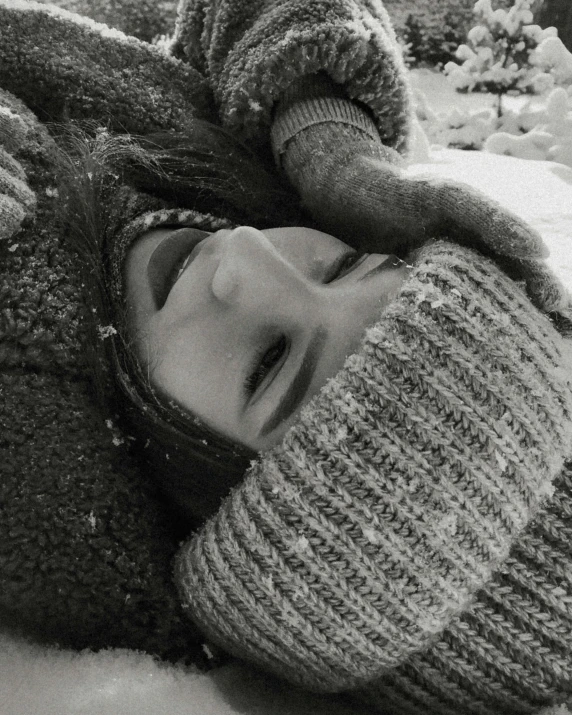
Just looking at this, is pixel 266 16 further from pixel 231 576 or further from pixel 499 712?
pixel 499 712

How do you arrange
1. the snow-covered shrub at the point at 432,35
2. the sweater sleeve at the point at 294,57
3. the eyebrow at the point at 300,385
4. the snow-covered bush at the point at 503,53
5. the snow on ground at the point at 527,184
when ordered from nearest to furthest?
the eyebrow at the point at 300,385 → the sweater sleeve at the point at 294,57 → the snow on ground at the point at 527,184 → the snow-covered bush at the point at 503,53 → the snow-covered shrub at the point at 432,35

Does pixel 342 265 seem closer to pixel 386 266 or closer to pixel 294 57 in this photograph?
pixel 386 266

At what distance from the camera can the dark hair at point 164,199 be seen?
0.85 m

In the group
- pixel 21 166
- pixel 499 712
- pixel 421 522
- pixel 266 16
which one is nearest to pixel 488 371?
pixel 421 522

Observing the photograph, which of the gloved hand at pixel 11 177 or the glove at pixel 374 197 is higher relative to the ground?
the glove at pixel 374 197

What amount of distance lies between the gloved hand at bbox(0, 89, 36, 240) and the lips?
187 mm

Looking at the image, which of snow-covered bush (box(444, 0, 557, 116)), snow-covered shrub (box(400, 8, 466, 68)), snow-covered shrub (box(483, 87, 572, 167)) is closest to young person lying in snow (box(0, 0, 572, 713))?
snow-covered shrub (box(483, 87, 572, 167))

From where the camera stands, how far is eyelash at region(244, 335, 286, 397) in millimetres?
805

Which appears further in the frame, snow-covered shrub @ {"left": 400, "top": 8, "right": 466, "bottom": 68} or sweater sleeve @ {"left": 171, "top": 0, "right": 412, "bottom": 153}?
snow-covered shrub @ {"left": 400, "top": 8, "right": 466, "bottom": 68}

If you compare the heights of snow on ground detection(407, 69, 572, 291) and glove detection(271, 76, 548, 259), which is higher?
glove detection(271, 76, 548, 259)

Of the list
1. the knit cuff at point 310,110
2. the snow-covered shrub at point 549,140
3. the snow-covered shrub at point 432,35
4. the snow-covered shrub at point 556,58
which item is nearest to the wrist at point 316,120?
the knit cuff at point 310,110

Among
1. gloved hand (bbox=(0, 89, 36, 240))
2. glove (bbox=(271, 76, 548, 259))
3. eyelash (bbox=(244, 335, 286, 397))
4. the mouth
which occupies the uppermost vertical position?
glove (bbox=(271, 76, 548, 259))

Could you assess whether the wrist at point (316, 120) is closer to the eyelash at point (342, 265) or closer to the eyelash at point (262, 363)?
the eyelash at point (342, 265)

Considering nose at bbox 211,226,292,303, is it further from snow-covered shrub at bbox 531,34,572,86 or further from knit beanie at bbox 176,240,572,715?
snow-covered shrub at bbox 531,34,572,86
